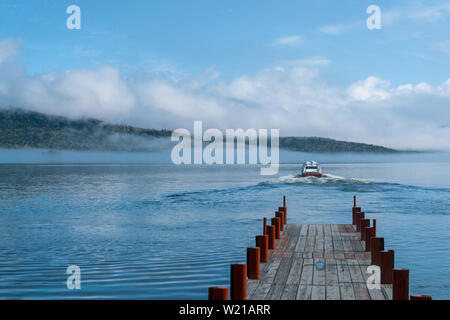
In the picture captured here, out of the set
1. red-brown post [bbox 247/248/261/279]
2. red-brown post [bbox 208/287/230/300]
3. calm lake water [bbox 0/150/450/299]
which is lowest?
calm lake water [bbox 0/150/450/299]

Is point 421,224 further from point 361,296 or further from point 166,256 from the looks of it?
point 361,296

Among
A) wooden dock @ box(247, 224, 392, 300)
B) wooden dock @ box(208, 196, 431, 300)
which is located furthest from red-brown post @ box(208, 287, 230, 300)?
wooden dock @ box(247, 224, 392, 300)

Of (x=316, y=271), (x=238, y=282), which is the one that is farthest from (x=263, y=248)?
(x=238, y=282)

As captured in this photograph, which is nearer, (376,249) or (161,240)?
(376,249)

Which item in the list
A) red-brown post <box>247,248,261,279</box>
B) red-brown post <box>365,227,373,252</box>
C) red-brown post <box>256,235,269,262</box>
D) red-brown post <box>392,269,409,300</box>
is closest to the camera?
red-brown post <box>392,269,409,300</box>

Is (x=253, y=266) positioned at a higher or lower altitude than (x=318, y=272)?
higher

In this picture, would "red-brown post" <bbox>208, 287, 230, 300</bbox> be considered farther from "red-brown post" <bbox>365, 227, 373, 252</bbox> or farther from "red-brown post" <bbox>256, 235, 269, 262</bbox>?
"red-brown post" <bbox>365, 227, 373, 252</bbox>

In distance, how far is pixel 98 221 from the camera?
38250 mm

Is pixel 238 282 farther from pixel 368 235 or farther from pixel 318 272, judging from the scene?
pixel 368 235

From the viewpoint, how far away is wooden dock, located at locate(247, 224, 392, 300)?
11203 mm

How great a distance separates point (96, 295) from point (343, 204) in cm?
4071

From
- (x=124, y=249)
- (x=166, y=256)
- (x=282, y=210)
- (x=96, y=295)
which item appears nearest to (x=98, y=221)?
(x=124, y=249)

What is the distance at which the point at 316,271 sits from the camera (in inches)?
534
